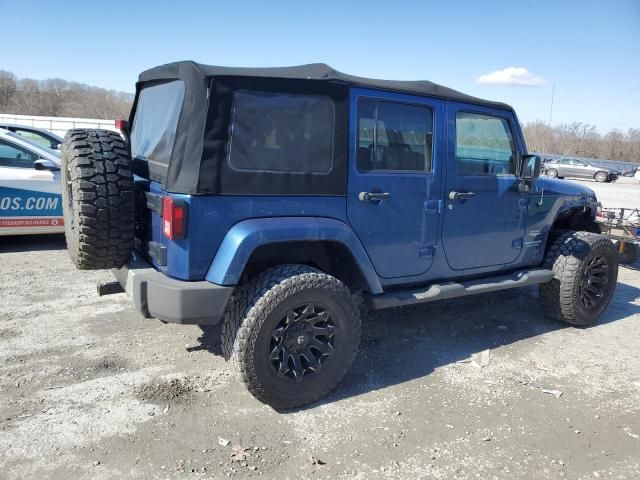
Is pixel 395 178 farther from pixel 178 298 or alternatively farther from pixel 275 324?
pixel 178 298

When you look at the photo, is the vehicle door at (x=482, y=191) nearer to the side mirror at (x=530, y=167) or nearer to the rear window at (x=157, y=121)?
the side mirror at (x=530, y=167)

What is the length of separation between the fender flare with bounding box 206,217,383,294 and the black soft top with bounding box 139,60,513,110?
879mm

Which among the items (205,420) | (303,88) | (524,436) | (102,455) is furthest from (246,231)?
(524,436)

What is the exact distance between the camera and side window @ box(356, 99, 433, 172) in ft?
11.3

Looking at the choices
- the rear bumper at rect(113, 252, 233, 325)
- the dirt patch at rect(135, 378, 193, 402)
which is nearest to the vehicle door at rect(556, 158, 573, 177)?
the dirt patch at rect(135, 378, 193, 402)

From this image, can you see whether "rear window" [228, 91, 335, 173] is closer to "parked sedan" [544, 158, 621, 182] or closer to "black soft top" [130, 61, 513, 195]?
"black soft top" [130, 61, 513, 195]

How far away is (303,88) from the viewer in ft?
10.3

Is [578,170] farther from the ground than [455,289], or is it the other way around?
[578,170]

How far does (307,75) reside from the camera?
124 inches

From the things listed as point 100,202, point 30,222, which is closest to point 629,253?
point 100,202

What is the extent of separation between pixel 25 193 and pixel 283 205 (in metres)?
4.81

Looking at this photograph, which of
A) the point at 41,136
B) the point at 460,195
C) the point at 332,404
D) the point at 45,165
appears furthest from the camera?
the point at 41,136

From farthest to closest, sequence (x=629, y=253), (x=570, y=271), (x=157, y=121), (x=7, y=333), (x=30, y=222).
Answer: (x=629, y=253)
(x=30, y=222)
(x=570, y=271)
(x=7, y=333)
(x=157, y=121)

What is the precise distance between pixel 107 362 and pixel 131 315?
3.00 ft
